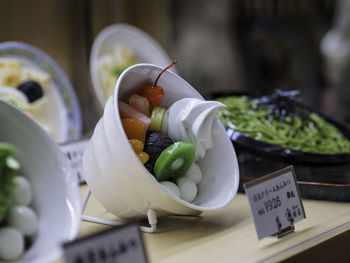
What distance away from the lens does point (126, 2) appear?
6.10 ft

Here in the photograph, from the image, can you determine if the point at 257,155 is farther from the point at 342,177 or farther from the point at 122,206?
the point at 122,206

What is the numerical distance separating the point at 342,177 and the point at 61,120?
0.77 meters

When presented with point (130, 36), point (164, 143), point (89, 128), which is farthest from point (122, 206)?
point (130, 36)

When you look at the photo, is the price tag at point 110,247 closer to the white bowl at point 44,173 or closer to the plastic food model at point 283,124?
the white bowl at point 44,173

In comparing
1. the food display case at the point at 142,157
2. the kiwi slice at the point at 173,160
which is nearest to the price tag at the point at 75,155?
the food display case at the point at 142,157

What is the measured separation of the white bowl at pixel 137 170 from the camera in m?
0.72

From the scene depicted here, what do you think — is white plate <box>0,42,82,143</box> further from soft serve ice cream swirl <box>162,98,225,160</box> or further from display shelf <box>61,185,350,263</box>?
soft serve ice cream swirl <box>162,98,225,160</box>

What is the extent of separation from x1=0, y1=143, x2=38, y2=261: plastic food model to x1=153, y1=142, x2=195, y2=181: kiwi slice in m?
0.24

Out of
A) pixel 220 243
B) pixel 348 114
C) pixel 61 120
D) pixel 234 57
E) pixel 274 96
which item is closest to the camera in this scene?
pixel 220 243

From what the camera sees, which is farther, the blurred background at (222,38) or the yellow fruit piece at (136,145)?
the blurred background at (222,38)

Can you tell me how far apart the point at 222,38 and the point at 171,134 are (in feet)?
5.91

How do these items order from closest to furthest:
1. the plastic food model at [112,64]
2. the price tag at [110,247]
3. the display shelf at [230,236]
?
the price tag at [110,247] → the display shelf at [230,236] → the plastic food model at [112,64]

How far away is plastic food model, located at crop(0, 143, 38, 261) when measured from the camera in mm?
552

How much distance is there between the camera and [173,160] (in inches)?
30.3
